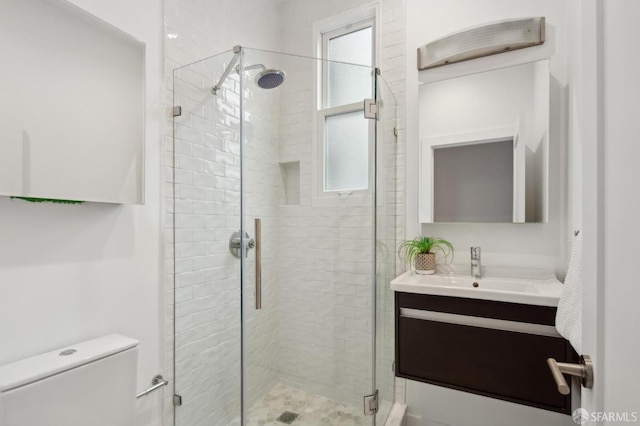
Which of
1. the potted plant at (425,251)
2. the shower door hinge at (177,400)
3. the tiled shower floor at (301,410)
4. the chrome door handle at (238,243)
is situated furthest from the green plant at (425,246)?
the shower door hinge at (177,400)

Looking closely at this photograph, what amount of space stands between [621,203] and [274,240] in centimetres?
129

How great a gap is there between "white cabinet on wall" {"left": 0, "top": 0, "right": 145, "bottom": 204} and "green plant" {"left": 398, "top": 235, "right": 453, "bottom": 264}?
1.53m

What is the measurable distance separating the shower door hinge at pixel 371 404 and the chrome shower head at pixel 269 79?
1.70 m

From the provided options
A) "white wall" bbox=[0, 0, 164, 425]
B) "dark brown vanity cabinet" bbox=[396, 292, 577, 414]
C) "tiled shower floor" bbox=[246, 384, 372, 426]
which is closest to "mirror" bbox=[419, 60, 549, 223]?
"dark brown vanity cabinet" bbox=[396, 292, 577, 414]

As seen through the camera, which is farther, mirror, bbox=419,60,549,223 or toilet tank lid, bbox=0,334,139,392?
mirror, bbox=419,60,549,223

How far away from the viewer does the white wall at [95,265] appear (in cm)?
106

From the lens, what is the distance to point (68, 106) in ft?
3.75

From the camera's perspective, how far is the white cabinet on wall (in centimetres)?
100

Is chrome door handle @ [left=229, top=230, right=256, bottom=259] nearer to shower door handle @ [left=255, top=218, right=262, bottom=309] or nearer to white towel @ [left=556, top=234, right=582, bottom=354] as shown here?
shower door handle @ [left=255, top=218, right=262, bottom=309]

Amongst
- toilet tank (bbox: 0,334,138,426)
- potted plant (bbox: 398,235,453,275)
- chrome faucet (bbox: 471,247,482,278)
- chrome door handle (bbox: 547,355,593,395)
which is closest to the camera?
chrome door handle (bbox: 547,355,593,395)

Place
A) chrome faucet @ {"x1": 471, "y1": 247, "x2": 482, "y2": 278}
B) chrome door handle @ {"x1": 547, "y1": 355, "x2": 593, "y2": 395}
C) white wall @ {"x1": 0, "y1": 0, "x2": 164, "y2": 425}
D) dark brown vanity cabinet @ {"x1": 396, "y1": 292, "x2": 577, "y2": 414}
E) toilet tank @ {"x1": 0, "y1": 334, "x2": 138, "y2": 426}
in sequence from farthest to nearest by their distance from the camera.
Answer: chrome faucet @ {"x1": 471, "y1": 247, "x2": 482, "y2": 278} → dark brown vanity cabinet @ {"x1": 396, "y1": 292, "x2": 577, "y2": 414} → white wall @ {"x1": 0, "y1": 0, "x2": 164, "y2": 425} → toilet tank @ {"x1": 0, "y1": 334, "x2": 138, "y2": 426} → chrome door handle @ {"x1": 547, "y1": 355, "x2": 593, "y2": 395}

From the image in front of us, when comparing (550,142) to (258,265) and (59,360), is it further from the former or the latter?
(59,360)

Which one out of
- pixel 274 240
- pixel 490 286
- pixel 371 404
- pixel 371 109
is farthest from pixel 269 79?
pixel 371 404

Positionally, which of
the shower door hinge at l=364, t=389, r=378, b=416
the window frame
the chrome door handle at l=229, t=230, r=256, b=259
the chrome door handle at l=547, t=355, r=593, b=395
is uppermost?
the window frame
